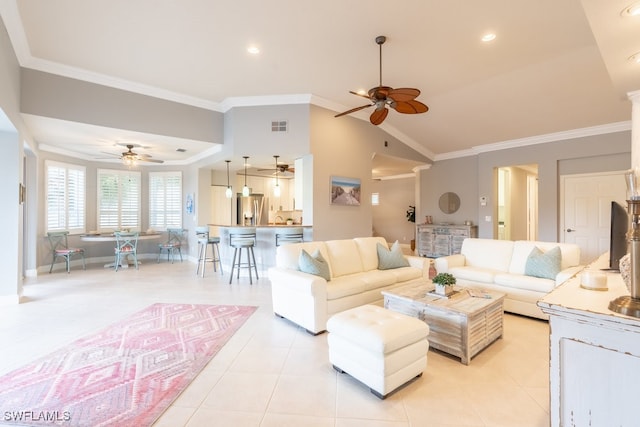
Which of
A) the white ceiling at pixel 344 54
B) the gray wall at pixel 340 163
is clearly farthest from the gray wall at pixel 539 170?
the gray wall at pixel 340 163

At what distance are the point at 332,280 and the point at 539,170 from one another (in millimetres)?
5896

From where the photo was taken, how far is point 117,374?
2393 mm

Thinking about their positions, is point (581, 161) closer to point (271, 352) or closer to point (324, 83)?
point (324, 83)

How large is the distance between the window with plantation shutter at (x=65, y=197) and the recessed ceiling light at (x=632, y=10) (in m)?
9.32

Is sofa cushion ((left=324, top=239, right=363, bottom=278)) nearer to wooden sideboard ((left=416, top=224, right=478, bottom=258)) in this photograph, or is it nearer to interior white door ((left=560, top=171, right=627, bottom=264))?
wooden sideboard ((left=416, top=224, right=478, bottom=258))

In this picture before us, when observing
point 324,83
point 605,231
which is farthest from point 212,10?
point 605,231

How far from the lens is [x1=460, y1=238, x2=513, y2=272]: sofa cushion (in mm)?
4285

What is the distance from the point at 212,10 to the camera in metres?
3.28

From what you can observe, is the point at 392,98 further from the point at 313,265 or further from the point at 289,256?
the point at 289,256

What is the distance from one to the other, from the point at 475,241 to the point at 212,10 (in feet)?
16.1

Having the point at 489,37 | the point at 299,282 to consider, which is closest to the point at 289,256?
the point at 299,282

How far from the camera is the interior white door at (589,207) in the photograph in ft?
18.9

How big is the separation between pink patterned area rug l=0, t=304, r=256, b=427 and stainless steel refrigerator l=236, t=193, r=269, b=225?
5102 millimetres

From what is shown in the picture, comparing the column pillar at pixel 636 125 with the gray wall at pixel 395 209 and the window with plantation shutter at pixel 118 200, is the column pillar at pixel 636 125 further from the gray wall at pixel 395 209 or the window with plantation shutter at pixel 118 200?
the window with plantation shutter at pixel 118 200
